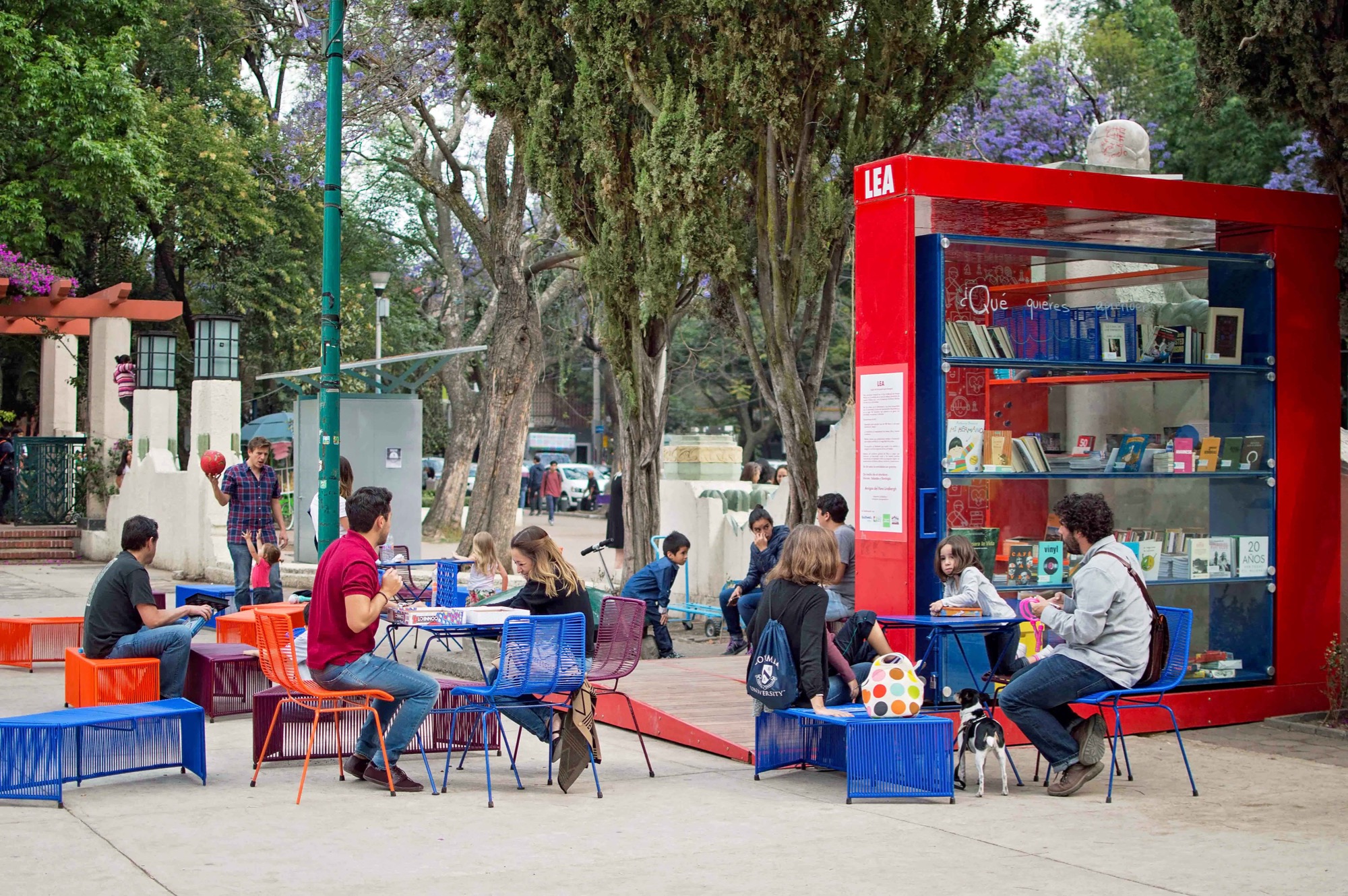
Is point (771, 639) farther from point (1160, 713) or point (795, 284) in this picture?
point (795, 284)

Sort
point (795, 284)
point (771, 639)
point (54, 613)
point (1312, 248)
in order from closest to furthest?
point (771, 639) < point (1312, 248) < point (795, 284) < point (54, 613)

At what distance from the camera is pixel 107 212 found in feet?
83.9

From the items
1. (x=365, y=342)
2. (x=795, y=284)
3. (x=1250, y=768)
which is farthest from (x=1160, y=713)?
(x=365, y=342)

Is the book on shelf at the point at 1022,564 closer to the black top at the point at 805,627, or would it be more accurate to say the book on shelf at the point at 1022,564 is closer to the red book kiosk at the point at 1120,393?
the red book kiosk at the point at 1120,393

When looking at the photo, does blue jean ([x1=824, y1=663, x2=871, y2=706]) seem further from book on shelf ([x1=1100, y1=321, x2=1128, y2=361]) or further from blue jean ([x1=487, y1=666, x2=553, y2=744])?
book on shelf ([x1=1100, y1=321, x2=1128, y2=361])

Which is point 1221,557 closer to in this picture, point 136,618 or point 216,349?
→ point 136,618

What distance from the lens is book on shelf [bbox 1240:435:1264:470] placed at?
32.3ft

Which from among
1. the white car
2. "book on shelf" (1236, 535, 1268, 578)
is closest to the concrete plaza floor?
"book on shelf" (1236, 535, 1268, 578)

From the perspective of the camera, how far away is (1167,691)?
7.63 metres

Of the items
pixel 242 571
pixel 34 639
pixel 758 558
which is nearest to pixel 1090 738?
pixel 758 558

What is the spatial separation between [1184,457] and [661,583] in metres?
4.42

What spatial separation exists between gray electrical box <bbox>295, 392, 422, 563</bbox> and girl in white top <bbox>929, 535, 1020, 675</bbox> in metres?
10.6

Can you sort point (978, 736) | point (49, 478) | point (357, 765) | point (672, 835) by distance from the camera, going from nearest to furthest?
point (672, 835), point (978, 736), point (357, 765), point (49, 478)

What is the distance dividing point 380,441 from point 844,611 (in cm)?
1077
